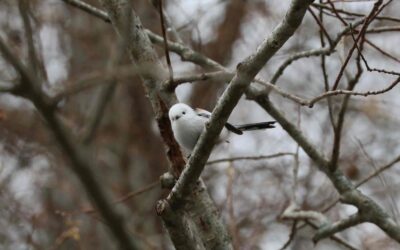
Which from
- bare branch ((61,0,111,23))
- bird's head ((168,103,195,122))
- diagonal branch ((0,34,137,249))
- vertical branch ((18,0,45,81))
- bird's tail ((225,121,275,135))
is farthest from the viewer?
bare branch ((61,0,111,23))

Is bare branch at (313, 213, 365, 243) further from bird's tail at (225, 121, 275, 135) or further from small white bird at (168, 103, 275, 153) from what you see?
small white bird at (168, 103, 275, 153)

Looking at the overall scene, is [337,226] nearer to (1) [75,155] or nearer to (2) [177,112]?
(2) [177,112]

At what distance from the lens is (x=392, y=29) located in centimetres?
387

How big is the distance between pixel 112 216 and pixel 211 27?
770 centimetres

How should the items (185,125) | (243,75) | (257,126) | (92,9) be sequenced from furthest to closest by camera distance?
(92,9)
(257,126)
(185,125)
(243,75)

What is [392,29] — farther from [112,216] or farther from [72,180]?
[72,180]

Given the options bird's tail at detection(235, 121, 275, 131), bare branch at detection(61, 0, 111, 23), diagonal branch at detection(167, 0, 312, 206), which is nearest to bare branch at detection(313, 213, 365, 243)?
bird's tail at detection(235, 121, 275, 131)

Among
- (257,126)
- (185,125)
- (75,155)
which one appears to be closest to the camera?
(75,155)

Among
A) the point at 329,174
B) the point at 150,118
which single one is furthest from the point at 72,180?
the point at 329,174

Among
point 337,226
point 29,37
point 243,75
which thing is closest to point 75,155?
point 29,37

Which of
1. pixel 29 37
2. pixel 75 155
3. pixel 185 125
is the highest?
pixel 185 125

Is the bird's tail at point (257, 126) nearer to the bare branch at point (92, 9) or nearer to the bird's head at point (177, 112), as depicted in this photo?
the bird's head at point (177, 112)

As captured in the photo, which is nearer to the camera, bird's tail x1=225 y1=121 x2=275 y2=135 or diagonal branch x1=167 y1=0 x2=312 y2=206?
diagonal branch x1=167 y1=0 x2=312 y2=206

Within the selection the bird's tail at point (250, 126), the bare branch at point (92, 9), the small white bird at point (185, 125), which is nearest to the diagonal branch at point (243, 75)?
the small white bird at point (185, 125)
